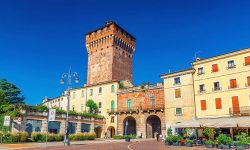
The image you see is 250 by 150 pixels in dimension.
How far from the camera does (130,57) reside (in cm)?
7019

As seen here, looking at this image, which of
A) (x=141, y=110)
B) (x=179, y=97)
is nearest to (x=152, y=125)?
(x=141, y=110)

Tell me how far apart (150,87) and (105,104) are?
1138 cm

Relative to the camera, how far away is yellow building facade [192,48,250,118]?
106 feet

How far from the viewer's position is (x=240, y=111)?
31.5 meters

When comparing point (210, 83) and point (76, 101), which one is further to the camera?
point (76, 101)

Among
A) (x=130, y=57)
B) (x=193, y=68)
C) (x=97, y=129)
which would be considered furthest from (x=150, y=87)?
(x=130, y=57)

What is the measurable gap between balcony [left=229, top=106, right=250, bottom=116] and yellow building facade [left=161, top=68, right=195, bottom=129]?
616 centimetres

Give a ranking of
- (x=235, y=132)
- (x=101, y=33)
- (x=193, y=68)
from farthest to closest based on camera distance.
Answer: (x=101, y=33) → (x=193, y=68) → (x=235, y=132)

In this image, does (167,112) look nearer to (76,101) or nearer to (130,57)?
(76,101)

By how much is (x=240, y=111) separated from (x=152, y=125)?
62.3 feet

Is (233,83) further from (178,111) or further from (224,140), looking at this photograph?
(224,140)

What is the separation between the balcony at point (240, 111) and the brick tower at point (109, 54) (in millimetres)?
33027

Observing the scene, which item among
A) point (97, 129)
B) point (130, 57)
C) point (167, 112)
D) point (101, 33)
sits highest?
point (101, 33)

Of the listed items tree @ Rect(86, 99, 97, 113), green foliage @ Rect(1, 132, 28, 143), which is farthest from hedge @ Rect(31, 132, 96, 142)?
tree @ Rect(86, 99, 97, 113)
